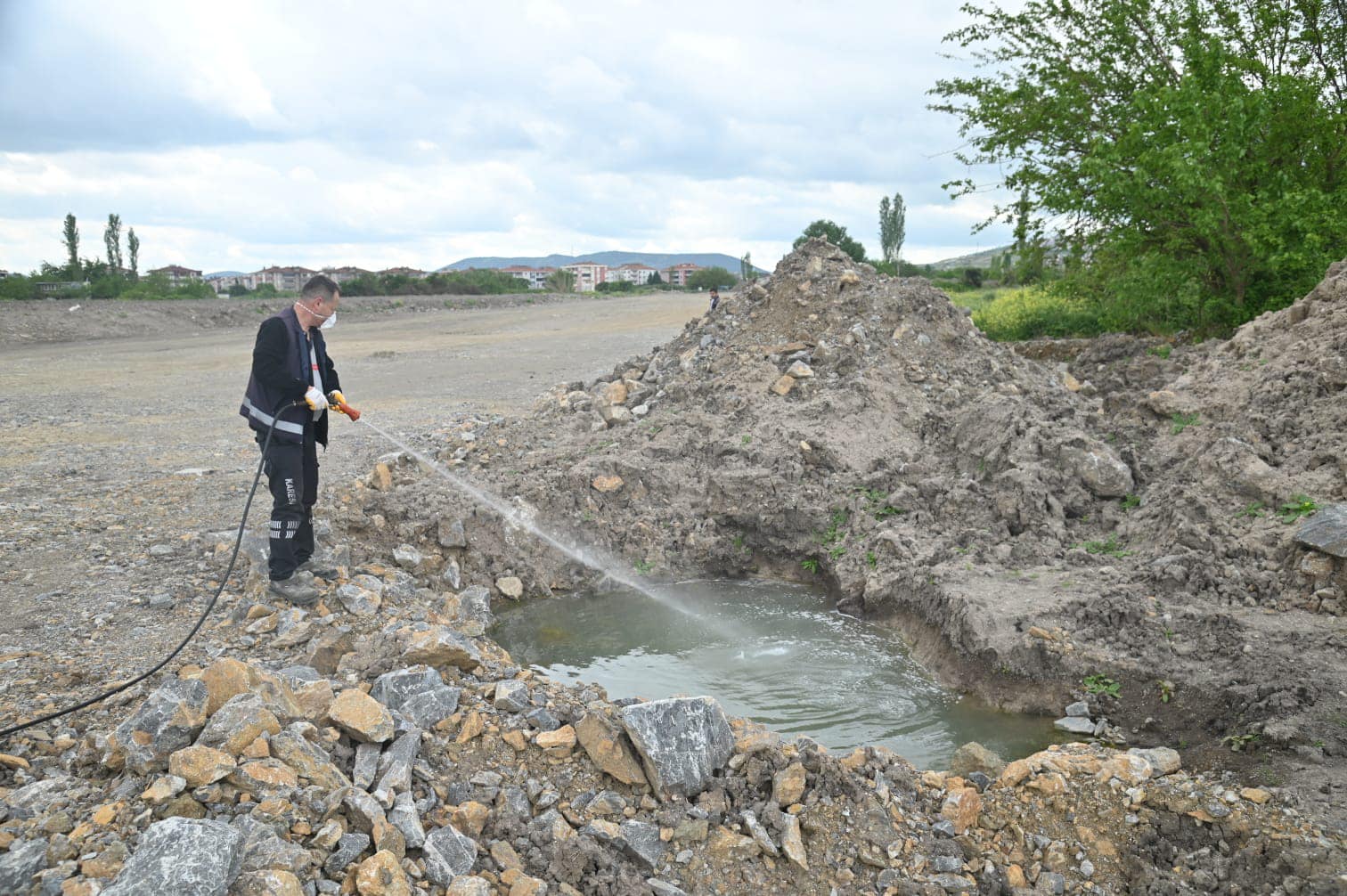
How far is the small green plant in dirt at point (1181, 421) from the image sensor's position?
7441 millimetres

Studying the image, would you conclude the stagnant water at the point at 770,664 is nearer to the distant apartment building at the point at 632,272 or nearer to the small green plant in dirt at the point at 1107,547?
the small green plant in dirt at the point at 1107,547

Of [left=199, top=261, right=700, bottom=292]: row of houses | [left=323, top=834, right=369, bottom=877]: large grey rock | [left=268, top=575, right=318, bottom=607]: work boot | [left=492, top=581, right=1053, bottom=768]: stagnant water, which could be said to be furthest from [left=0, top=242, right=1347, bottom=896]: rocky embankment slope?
[left=199, top=261, right=700, bottom=292]: row of houses

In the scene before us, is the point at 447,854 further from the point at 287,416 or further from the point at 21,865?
the point at 287,416

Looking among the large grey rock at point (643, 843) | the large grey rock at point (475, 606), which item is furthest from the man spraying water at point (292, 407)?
the large grey rock at point (643, 843)

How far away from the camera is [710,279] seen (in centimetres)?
6706

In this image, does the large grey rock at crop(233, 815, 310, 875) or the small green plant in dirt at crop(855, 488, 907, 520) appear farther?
the small green plant in dirt at crop(855, 488, 907, 520)

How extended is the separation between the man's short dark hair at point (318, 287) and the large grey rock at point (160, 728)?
250cm

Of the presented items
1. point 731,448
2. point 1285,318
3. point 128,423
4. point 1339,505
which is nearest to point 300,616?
point 731,448

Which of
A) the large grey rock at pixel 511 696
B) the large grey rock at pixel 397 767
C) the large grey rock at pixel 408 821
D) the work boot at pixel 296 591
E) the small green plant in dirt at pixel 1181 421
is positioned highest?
the small green plant in dirt at pixel 1181 421

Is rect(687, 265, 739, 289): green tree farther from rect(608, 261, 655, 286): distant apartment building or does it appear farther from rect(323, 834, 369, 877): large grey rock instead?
rect(323, 834, 369, 877): large grey rock

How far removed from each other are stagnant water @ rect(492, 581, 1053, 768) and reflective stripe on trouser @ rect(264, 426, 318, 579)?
5.00 ft

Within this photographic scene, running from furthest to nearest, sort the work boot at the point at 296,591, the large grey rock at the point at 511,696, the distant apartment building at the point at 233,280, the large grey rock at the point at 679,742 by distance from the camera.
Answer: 1. the distant apartment building at the point at 233,280
2. the work boot at the point at 296,591
3. the large grey rock at the point at 511,696
4. the large grey rock at the point at 679,742

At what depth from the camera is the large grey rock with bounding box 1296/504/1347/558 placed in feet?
16.9

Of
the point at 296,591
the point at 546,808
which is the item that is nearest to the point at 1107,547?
the point at 546,808
